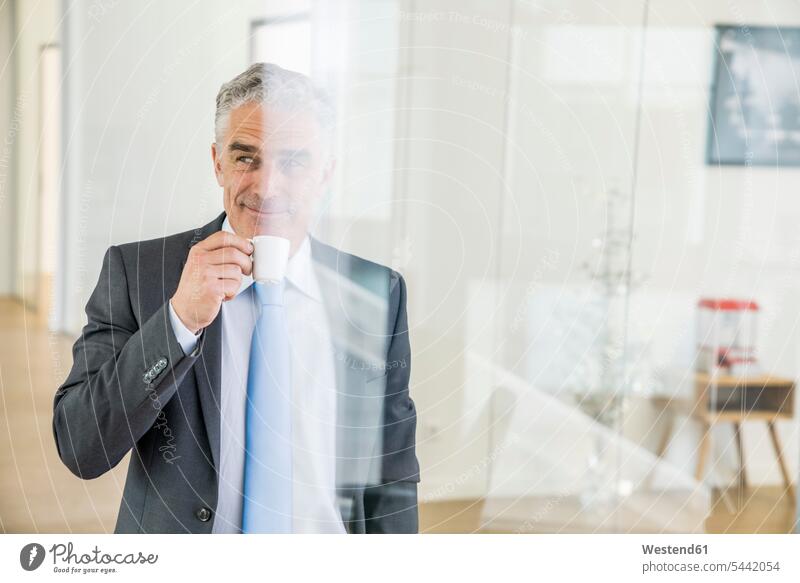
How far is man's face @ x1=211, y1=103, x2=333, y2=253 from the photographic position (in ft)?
3.90

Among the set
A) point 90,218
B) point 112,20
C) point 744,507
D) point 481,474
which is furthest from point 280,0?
point 744,507

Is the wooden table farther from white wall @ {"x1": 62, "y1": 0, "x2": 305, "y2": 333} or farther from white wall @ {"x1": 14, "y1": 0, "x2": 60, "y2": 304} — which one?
white wall @ {"x1": 14, "y1": 0, "x2": 60, "y2": 304}

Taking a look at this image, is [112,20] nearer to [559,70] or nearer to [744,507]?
[559,70]

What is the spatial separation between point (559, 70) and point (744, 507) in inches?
30.1

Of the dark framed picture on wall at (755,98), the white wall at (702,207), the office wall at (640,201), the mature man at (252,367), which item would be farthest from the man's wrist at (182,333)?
the dark framed picture on wall at (755,98)

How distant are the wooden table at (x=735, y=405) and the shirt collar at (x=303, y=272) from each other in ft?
1.91

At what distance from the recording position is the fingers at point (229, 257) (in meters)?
1.18

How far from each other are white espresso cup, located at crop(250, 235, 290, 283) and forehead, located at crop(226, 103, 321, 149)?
0.13 m

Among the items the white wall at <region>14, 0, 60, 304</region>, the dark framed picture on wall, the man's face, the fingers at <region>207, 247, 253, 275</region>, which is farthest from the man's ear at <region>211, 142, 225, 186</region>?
the dark framed picture on wall

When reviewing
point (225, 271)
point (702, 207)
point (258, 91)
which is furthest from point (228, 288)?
point (702, 207)

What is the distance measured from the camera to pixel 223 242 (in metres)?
1.19

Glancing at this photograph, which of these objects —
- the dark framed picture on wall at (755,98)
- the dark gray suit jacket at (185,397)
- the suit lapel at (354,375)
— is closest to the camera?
the dark gray suit jacket at (185,397)
